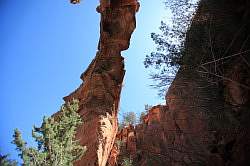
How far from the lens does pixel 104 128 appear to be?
735 inches

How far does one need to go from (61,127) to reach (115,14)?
1331cm

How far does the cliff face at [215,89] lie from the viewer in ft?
52.5

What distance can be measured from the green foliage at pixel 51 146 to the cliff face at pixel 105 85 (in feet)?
14.3

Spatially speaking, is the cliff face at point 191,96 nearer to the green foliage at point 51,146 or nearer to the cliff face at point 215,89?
the cliff face at point 215,89

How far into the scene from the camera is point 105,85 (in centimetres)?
2195

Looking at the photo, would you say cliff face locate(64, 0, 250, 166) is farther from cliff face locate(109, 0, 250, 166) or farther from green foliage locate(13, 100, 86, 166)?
green foliage locate(13, 100, 86, 166)

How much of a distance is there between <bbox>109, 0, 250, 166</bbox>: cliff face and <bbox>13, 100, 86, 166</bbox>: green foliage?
22.8 ft

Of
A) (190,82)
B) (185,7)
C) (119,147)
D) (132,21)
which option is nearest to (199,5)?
(185,7)

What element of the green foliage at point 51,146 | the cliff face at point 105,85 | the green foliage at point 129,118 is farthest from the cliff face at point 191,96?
the green foliage at point 129,118

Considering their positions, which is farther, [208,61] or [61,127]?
[208,61]

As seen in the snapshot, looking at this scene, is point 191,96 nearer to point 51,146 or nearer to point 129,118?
point 51,146

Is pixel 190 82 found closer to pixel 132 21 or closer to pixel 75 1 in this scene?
pixel 132 21

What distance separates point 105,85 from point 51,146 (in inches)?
397

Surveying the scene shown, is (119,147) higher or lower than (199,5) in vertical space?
lower
